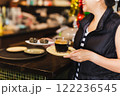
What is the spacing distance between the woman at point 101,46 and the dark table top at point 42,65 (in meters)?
0.11

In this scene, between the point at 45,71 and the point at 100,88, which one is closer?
the point at 45,71

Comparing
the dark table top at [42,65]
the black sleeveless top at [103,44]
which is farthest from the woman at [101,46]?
the dark table top at [42,65]

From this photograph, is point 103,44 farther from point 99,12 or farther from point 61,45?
point 61,45

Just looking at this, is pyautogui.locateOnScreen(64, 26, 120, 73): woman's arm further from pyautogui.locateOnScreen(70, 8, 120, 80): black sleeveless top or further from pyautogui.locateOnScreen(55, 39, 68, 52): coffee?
pyautogui.locateOnScreen(55, 39, 68, 52): coffee

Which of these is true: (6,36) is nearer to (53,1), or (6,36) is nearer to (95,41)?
(95,41)

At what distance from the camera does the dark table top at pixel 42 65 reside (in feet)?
3.89

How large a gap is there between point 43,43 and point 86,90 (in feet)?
Answer: 2.31

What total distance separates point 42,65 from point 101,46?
1.52 ft

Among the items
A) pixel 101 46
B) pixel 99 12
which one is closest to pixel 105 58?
pixel 101 46

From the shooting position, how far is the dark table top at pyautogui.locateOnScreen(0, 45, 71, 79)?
1.19 meters

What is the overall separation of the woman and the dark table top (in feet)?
0.37

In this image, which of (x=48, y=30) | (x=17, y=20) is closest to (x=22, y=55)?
(x=17, y=20)

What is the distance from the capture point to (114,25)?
4.22ft

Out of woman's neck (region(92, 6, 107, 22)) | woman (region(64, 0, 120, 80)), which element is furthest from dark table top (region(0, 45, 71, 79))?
woman's neck (region(92, 6, 107, 22))
